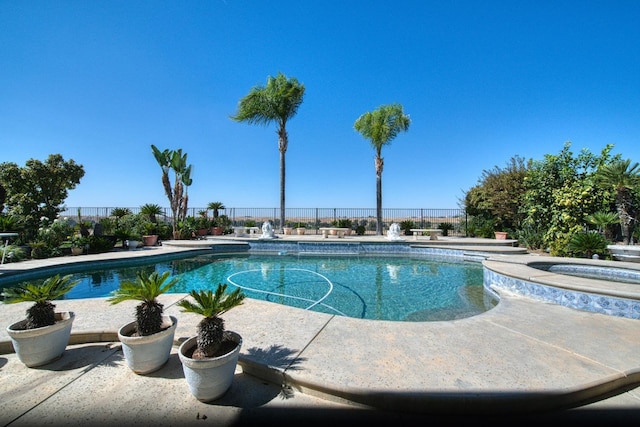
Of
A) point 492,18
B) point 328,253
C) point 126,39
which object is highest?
point 492,18

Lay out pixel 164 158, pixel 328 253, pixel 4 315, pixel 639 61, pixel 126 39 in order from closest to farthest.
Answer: pixel 4 315 → pixel 126 39 → pixel 639 61 → pixel 328 253 → pixel 164 158

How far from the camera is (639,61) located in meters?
9.09

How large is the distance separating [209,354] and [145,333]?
75 centimetres

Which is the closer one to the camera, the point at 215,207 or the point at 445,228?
the point at 445,228

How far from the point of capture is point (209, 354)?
199cm

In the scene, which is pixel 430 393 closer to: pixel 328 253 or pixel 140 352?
pixel 140 352

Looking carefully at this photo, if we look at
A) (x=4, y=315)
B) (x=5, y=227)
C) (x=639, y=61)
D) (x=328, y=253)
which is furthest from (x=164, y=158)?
(x=639, y=61)

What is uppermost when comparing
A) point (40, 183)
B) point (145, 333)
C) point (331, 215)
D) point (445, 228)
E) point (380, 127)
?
point (380, 127)

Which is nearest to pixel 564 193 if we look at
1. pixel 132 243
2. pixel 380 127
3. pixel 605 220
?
pixel 605 220

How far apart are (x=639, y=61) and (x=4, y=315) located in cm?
1737

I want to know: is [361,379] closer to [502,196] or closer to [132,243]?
[132,243]

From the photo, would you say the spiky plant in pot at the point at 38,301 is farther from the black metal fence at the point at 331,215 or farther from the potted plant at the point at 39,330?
the black metal fence at the point at 331,215

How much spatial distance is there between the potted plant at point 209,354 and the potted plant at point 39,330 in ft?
4.80

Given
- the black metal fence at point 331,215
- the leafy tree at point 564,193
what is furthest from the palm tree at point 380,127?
the leafy tree at point 564,193
